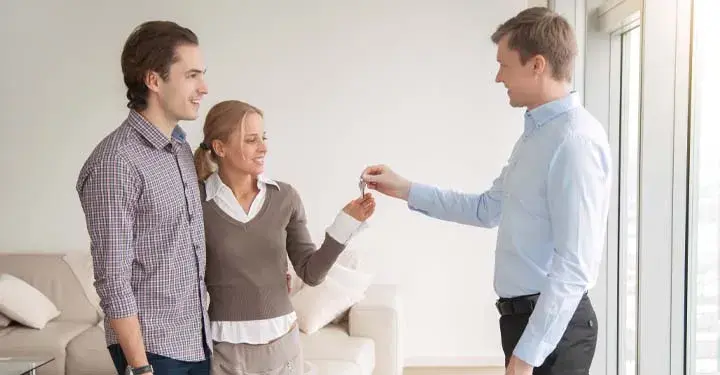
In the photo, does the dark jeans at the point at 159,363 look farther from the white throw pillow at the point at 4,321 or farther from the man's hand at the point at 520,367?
the white throw pillow at the point at 4,321

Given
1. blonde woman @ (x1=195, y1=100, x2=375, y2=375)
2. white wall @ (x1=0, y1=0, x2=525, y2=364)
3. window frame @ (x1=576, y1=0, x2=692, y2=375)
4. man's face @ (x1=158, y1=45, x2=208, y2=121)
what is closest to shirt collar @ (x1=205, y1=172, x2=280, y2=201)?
blonde woman @ (x1=195, y1=100, x2=375, y2=375)

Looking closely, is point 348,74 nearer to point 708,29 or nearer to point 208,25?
point 208,25

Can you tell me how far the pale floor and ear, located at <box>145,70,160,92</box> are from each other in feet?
11.4

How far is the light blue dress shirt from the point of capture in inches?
76.0

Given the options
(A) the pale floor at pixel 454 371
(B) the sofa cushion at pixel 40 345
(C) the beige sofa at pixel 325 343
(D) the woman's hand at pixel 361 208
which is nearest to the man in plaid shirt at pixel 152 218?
(D) the woman's hand at pixel 361 208

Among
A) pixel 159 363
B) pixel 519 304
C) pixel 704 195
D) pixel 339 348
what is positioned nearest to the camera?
pixel 159 363

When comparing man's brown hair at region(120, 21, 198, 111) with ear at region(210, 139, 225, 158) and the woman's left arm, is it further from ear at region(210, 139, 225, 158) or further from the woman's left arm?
the woman's left arm

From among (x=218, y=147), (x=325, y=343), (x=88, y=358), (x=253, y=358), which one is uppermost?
(x=218, y=147)

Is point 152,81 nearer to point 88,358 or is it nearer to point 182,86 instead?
point 182,86

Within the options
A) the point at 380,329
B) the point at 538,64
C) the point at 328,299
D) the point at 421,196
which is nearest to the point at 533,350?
the point at 538,64

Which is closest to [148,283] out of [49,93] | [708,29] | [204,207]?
[204,207]

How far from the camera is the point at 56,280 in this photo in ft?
15.6

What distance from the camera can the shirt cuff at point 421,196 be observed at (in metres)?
2.68

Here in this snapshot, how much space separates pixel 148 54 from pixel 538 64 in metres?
0.96
